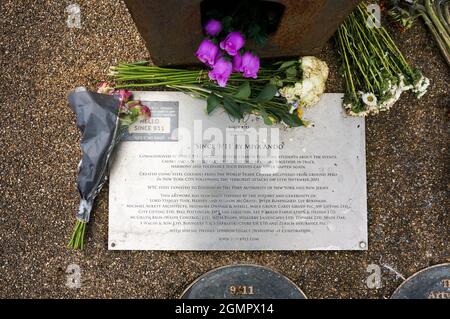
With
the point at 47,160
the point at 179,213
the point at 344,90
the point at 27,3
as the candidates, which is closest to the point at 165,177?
the point at 179,213

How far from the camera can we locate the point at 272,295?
1836mm

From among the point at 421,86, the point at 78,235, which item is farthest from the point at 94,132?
the point at 421,86

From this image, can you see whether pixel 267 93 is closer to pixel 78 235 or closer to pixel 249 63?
pixel 249 63

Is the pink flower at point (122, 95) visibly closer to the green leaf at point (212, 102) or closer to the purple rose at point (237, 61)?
the green leaf at point (212, 102)

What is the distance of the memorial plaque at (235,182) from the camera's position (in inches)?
73.4

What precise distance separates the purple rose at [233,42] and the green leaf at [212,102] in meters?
0.29

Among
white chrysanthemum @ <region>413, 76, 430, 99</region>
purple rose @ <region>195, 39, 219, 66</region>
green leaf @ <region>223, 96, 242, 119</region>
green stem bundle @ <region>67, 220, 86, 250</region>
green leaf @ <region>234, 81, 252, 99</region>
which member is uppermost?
purple rose @ <region>195, 39, 219, 66</region>

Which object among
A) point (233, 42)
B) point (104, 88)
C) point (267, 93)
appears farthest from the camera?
point (104, 88)

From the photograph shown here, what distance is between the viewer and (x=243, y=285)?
1.83 m

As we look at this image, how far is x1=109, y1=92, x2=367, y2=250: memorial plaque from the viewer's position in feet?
6.12

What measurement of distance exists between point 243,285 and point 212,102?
2.49 ft

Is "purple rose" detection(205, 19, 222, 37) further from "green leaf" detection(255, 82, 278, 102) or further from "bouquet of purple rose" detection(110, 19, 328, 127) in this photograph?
"green leaf" detection(255, 82, 278, 102)

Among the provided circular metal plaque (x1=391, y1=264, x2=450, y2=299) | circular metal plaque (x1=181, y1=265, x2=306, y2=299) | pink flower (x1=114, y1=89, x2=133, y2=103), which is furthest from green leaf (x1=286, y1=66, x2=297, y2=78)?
circular metal plaque (x1=391, y1=264, x2=450, y2=299)

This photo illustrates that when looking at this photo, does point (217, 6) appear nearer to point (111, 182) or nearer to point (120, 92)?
point (120, 92)
